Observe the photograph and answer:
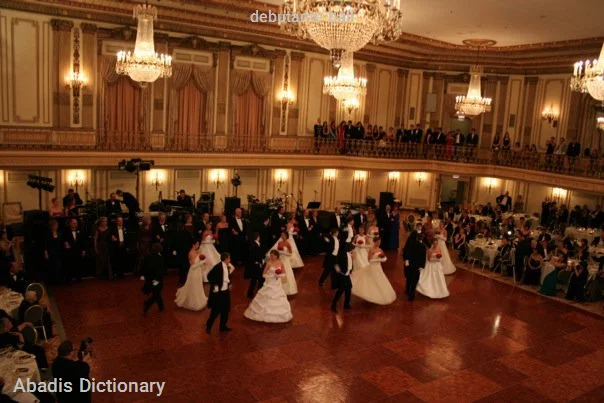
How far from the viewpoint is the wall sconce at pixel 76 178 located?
1637 centimetres

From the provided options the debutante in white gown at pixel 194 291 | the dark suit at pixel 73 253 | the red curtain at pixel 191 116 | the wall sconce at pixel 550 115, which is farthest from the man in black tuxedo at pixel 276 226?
the wall sconce at pixel 550 115

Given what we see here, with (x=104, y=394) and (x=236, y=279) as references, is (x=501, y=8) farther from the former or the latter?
(x=104, y=394)

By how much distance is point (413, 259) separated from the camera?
36.4 feet

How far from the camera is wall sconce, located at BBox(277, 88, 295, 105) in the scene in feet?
66.8

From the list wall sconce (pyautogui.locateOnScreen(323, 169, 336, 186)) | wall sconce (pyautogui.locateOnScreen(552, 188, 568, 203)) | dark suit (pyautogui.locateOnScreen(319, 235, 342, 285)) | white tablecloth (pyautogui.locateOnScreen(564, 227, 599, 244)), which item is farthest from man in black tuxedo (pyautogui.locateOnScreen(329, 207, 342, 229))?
wall sconce (pyautogui.locateOnScreen(552, 188, 568, 203))

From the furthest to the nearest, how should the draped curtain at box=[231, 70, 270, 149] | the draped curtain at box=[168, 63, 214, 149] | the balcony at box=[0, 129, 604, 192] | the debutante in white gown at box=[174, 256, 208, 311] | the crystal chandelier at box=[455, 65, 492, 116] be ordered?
the draped curtain at box=[231, 70, 270, 149] < the draped curtain at box=[168, 63, 214, 149] < the crystal chandelier at box=[455, 65, 492, 116] < the balcony at box=[0, 129, 604, 192] < the debutante in white gown at box=[174, 256, 208, 311]

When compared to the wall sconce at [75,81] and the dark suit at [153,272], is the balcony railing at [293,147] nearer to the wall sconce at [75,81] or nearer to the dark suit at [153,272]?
the wall sconce at [75,81]

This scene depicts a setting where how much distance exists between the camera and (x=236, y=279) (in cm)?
1198

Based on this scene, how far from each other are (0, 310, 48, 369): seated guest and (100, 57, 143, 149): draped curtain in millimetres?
10601

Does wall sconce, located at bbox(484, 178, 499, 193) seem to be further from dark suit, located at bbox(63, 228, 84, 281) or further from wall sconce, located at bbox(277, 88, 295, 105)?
dark suit, located at bbox(63, 228, 84, 281)

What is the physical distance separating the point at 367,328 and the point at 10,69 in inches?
486

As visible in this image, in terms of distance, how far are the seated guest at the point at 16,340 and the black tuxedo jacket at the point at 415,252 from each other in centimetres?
688

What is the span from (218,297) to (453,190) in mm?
18527

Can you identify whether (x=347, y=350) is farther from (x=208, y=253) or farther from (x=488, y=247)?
(x=488, y=247)
